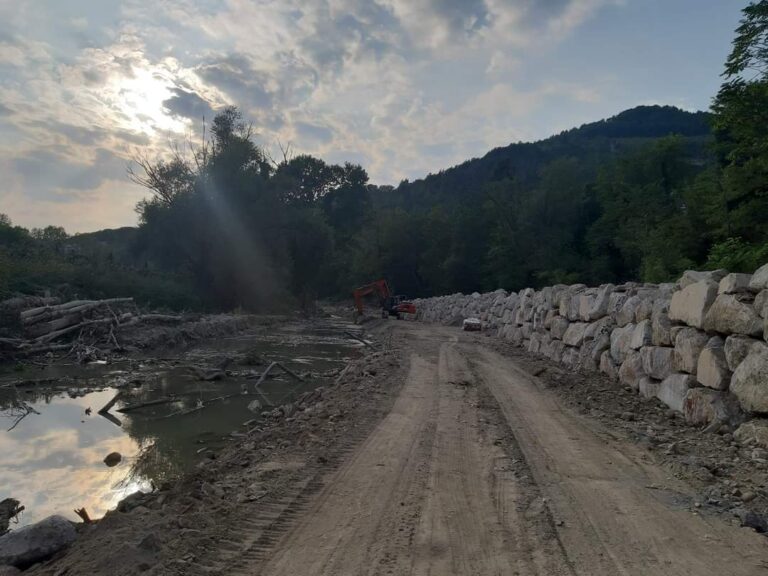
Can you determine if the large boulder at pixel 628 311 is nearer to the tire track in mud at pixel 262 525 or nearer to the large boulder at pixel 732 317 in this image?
the large boulder at pixel 732 317

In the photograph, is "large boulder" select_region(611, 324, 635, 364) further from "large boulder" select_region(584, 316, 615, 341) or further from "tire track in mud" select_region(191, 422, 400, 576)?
"tire track in mud" select_region(191, 422, 400, 576)

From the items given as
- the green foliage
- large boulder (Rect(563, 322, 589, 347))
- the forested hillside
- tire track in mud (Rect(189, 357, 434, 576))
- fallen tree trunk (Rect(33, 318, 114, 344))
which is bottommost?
tire track in mud (Rect(189, 357, 434, 576))

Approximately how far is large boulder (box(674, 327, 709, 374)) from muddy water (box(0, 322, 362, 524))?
738cm

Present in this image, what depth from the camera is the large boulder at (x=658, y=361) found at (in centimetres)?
849

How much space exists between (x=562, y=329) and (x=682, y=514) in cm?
1101

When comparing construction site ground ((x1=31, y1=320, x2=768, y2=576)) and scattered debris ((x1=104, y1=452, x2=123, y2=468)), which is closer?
construction site ground ((x1=31, y1=320, x2=768, y2=576))

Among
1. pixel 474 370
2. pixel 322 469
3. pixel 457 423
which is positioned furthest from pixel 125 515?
pixel 474 370

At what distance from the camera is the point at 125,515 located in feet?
15.3

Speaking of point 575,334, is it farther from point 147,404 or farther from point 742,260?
point 147,404

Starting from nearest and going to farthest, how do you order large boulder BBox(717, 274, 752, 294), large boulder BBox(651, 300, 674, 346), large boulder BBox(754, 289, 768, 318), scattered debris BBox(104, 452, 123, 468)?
1. large boulder BBox(754, 289, 768, 318)
2. large boulder BBox(717, 274, 752, 294)
3. scattered debris BBox(104, 452, 123, 468)
4. large boulder BBox(651, 300, 674, 346)

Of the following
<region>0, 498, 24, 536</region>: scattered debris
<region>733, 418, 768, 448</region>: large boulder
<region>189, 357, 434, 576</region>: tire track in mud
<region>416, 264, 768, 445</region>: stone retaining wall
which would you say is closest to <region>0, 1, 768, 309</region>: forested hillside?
<region>416, 264, 768, 445</region>: stone retaining wall

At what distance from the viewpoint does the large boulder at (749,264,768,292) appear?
6621 millimetres

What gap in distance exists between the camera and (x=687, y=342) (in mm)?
7734

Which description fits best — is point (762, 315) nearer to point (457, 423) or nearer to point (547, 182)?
point (457, 423)
